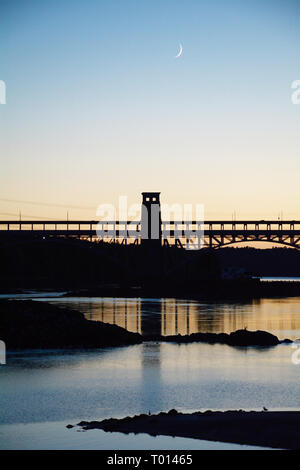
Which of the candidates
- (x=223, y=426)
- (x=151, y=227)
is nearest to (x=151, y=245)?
(x=151, y=227)

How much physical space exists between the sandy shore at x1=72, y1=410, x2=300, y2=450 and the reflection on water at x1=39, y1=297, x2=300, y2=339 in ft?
75.4

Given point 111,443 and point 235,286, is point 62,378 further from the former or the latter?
point 235,286

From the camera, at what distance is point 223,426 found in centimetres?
1988

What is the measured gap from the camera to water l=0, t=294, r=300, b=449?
1986cm

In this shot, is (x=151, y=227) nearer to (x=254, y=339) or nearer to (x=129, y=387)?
(x=254, y=339)

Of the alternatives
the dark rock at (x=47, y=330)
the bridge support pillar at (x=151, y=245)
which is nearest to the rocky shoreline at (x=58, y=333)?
the dark rock at (x=47, y=330)

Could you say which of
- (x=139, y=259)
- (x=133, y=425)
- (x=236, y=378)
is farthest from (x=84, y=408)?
(x=139, y=259)

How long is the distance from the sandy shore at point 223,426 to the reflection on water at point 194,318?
23.0 metres

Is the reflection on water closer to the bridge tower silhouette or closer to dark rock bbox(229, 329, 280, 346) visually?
dark rock bbox(229, 329, 280, 346)

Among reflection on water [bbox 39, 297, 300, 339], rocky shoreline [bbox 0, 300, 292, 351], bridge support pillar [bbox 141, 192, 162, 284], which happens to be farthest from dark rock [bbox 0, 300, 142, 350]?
bridge support pillar [bbox 141, 192, 162, 284]

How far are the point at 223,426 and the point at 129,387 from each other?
820cm

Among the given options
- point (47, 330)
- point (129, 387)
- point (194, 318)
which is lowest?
A: point (129, 387)

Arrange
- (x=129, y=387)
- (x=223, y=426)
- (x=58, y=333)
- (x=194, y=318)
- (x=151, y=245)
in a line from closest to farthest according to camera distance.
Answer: (x=223, y=426) < (x=129, y=387) < (x=58, y=333) < (x=194, y=318) < (x=151, y=245)
